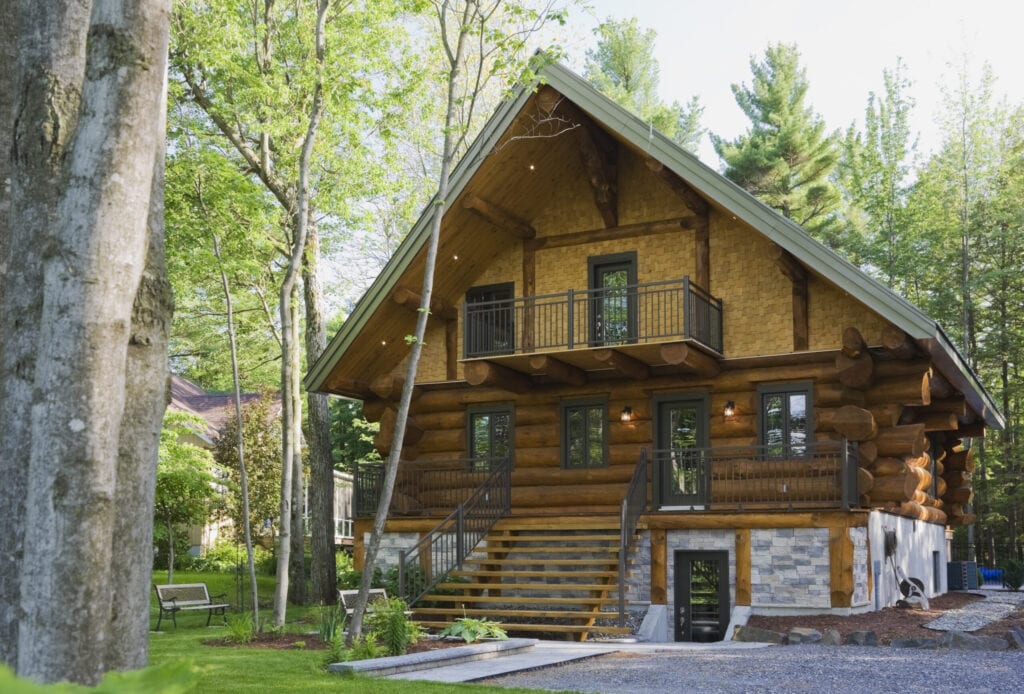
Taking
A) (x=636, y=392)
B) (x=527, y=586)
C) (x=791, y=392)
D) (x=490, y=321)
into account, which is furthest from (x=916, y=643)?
(x=490, y=321)

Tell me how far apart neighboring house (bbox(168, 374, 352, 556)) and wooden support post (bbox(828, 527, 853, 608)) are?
15103mm

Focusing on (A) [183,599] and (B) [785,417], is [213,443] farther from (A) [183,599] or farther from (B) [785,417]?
(B) [785,417]

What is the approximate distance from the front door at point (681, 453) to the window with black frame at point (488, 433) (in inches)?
121

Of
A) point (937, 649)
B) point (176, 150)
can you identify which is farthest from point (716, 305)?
point (176, 150)

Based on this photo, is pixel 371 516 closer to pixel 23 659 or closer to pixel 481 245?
pixel 481 245

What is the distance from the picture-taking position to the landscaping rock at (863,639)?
1395cm

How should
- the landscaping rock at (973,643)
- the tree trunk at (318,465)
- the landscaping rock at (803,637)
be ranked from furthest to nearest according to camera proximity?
1. the tree trunk at (318,465)
2. the landscaping rock at (803,637)
3. the landscaping rock at (973,643)

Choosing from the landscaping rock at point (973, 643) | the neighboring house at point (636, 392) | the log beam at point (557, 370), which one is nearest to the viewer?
the landscaping rock at point (973, 643)

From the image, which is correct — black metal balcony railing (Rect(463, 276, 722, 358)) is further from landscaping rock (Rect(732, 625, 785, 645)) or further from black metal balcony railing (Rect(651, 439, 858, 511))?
landscaping rock (Rect(732, 625, 785, 645))

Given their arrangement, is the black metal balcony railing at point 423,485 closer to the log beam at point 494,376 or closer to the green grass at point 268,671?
the log beam at point 494,376

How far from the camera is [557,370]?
19422 millimetres

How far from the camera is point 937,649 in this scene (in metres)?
13.5

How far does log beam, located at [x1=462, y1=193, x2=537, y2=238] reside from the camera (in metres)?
19.7

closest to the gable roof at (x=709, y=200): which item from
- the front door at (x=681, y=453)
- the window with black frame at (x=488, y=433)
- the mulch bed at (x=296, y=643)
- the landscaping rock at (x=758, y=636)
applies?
the window with black frame at (x=488, y=433)
